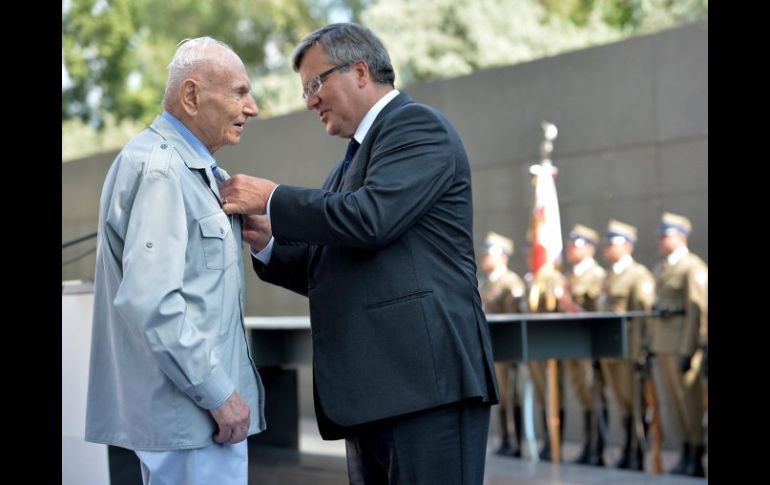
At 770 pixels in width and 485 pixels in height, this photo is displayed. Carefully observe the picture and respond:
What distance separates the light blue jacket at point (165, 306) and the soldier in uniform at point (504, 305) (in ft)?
24.9

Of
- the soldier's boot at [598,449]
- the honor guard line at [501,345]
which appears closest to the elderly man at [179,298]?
the honor guard line at [501,345]

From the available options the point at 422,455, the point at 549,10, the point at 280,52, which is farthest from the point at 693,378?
the point at 280,52

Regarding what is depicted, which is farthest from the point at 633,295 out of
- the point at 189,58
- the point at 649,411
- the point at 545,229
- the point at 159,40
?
the point at 159,40

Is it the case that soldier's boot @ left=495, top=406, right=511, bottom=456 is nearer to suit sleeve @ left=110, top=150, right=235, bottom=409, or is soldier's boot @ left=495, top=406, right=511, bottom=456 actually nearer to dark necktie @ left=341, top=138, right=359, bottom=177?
dark necktie @ left=341, top=138, right=359, bottom=177

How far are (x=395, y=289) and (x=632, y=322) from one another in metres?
6.47

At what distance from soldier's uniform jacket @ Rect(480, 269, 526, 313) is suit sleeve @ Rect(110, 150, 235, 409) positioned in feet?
25.6

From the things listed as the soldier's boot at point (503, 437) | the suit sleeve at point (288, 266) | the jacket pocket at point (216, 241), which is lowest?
the soldier's boot at point (503, 437)

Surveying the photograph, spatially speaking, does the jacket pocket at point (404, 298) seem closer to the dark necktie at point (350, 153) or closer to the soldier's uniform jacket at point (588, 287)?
the dark necktie at point (350, 153)

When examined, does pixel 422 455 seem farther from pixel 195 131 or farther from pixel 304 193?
pixel 195 131

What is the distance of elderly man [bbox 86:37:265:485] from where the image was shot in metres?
2.58

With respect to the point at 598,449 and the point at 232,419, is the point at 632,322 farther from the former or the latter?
the point at 232,419

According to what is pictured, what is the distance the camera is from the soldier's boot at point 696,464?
845 cm
